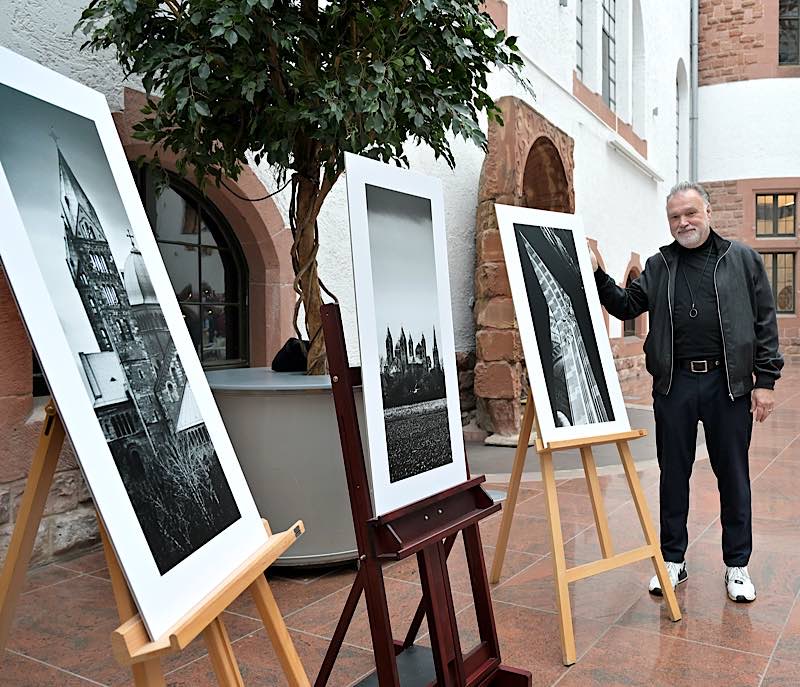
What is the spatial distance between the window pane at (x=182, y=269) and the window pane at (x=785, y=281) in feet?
53.1

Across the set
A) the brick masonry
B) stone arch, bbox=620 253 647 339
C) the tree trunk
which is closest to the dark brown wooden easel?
the tree trunk

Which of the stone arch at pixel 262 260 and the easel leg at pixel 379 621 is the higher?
the stone arch at pixel 262 260

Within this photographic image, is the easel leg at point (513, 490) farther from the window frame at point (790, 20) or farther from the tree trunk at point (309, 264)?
the window frame at point (790, 20)

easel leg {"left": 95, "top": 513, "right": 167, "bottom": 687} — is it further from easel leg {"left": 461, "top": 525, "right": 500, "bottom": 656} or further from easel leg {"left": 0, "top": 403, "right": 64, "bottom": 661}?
easel leg {"left": 461, "top": 525, "right": 500, "bottom": 656}

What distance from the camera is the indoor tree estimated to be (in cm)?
282

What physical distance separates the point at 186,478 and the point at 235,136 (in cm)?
204

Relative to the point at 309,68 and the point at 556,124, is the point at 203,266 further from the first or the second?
the point at 556,124

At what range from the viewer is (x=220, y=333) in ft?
15.2

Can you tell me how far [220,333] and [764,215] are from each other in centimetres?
1609

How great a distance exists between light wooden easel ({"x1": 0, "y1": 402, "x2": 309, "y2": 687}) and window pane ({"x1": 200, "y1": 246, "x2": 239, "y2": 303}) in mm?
2874

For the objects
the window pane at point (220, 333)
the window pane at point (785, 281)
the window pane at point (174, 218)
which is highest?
the window pane at point (174, 218)

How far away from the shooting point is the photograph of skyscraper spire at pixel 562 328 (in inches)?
112

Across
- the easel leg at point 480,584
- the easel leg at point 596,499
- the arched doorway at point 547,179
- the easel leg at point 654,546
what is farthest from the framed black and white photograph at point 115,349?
the arched doorway at point 547,179

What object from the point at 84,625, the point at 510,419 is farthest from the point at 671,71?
the point at 84,625
